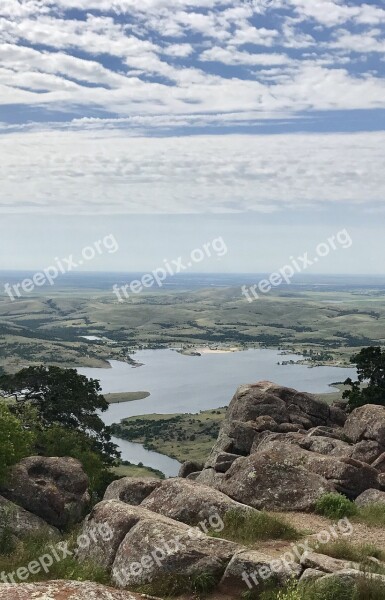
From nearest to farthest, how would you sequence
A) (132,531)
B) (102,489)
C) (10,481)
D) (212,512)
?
(132,531) < (212,512) < (10,481) < (102,489)

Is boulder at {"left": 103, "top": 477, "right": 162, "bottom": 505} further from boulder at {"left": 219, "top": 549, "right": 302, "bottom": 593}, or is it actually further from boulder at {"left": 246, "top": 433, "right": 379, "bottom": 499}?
boulder at {"left": 219, "top": 549, "right": 302, "bottom": 593}

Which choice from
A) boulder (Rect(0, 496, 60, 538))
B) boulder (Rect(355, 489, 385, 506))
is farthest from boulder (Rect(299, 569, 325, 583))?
boulder (Rect(0, 496, 60, 538))

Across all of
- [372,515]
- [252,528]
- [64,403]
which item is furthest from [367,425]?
[64,403]

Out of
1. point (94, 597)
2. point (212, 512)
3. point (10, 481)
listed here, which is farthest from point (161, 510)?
point (10, 481)

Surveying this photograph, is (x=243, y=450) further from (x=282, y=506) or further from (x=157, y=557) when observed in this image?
(x=157, y=557)

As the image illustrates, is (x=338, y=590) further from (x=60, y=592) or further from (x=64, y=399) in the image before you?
(x=64, y=399)
